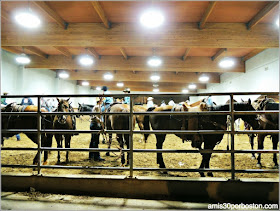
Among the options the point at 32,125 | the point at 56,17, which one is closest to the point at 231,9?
the point at 56,17

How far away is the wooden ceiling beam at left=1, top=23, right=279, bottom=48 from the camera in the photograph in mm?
5855

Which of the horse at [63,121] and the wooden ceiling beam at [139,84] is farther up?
the wooden ceiling beam at [139,84]

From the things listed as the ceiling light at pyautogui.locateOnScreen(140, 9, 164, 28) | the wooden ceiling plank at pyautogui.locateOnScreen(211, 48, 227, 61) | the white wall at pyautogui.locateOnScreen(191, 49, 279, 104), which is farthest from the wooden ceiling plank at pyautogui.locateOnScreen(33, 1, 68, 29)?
the white wall at pyautogui.locateOnScreen(191, 49, 279, 104)

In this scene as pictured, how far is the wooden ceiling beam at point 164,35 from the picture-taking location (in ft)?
19.2

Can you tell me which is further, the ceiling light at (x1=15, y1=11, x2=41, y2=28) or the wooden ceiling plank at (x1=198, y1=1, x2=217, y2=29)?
the wooden ceiling plank at (x1=198, y1=1, x2=217, y2=29)

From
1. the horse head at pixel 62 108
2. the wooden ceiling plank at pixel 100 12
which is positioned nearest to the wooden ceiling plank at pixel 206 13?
the wooden ceiling plank at pixel 100 12

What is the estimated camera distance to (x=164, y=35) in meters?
6.00

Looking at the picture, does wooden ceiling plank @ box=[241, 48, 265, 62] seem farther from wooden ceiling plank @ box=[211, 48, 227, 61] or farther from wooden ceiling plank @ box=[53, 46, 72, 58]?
wooden ceiling plank @ box=[53, 46, 72, 58]

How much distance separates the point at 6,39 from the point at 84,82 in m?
9.70

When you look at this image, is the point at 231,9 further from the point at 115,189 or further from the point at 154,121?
the point at 115,189

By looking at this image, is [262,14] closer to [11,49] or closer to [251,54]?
[251,54]

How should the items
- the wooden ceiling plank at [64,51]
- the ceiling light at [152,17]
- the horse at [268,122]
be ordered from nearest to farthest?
1. the horse at [268,122]
2. the ceiling light at [152,17]
3. the wooden ceiling plank at [64,51]

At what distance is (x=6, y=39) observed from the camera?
642 cm

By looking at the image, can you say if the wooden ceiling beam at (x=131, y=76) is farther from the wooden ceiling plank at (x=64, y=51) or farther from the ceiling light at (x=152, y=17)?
the ceiling light at (x=152, y=17)
